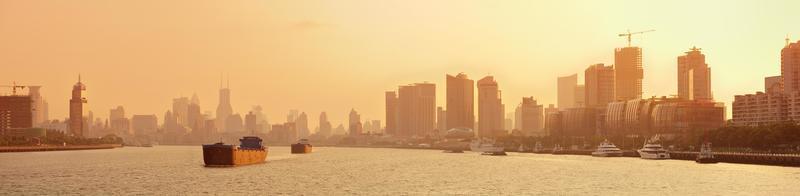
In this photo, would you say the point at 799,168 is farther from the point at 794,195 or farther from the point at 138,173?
the point at 138,173

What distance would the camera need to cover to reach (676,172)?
563 ft

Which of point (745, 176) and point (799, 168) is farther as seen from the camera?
point (799, 168)

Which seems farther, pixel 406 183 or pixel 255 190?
pixel 406 183

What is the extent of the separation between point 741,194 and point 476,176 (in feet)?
177

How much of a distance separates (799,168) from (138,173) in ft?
371

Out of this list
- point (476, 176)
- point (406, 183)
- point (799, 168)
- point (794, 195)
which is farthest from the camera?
point (799, 168)

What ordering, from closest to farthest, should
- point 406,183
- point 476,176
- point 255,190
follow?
point 255,190, point 406,183, point 476,176

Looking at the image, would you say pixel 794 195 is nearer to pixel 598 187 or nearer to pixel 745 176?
pixel 598 187

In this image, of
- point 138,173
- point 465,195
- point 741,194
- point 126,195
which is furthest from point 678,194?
point 138,173

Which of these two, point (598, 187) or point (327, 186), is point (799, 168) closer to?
point (598, 187)

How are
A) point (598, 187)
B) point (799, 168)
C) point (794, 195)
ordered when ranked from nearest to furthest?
point (794, 195) → point (598, 187) → point (799, 168)

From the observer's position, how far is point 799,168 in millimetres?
178625

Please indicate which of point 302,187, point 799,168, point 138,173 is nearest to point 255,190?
point 302,187

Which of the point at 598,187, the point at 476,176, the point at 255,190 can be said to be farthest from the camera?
the point at 476,176
